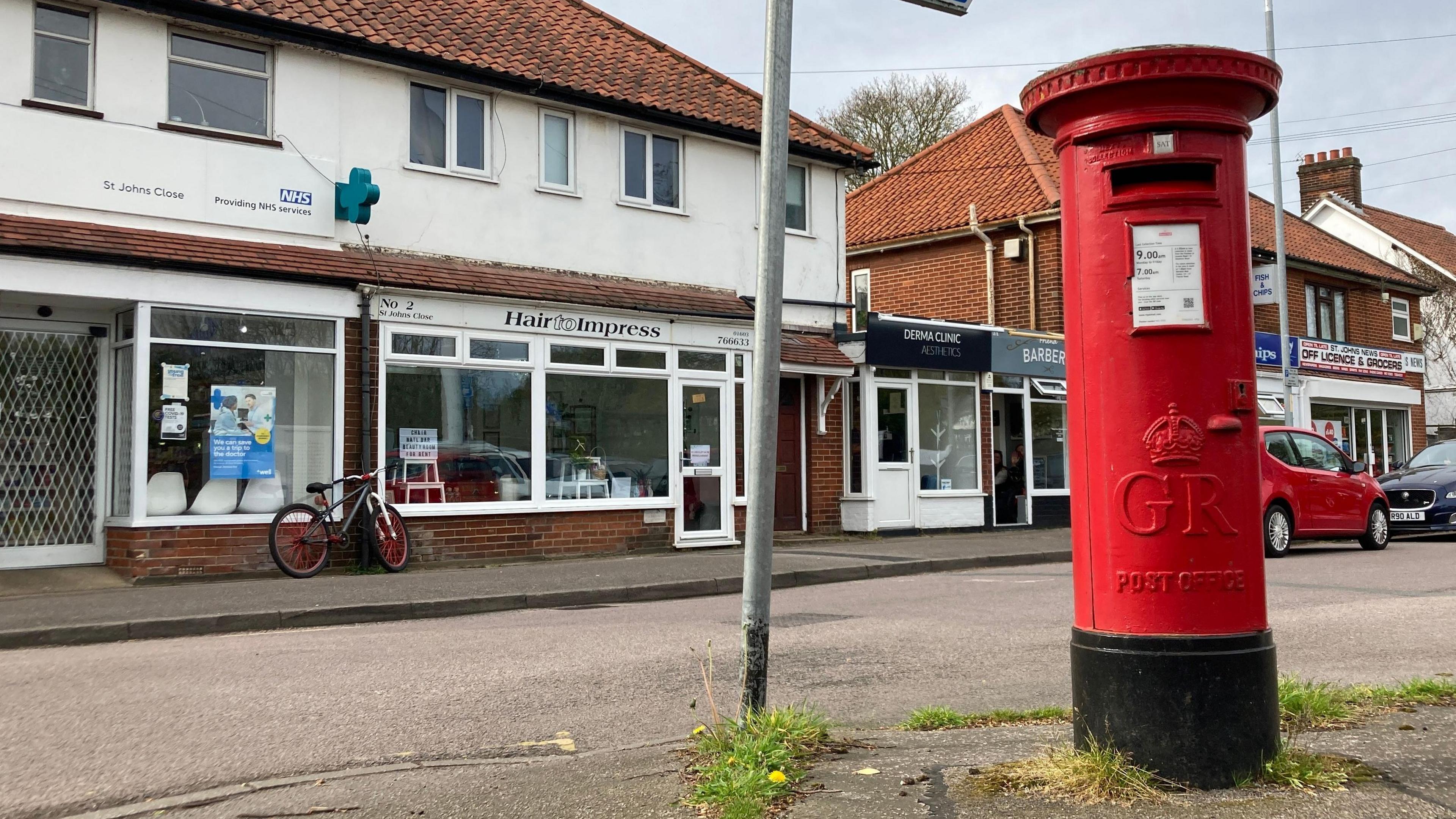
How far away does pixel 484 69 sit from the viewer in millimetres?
15328

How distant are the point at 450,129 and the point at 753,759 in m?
12.6

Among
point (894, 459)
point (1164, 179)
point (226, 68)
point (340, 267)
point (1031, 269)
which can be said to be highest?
point (226, 68)

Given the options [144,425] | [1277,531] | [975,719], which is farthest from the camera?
[1277,531]

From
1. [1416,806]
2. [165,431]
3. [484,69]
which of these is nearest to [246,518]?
[165,431]

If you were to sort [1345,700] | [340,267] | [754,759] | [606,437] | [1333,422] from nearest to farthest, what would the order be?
[754,759], [1345,700], [340,267], [606,437], [1333,422]

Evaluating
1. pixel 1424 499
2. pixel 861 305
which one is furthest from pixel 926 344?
pixel 1424 499

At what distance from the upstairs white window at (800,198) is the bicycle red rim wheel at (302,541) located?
30.7 feet

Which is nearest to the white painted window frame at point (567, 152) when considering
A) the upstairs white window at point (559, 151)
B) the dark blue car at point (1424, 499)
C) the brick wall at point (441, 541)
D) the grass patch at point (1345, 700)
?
the upstairs white window at point (559, 151)

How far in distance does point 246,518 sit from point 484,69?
→ 20.9 ft

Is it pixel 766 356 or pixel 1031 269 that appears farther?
pixel 1031 269

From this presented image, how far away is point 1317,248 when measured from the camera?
33.4m

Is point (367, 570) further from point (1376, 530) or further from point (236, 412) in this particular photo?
point (1376, 530)

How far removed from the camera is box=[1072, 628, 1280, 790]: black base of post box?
4.03 metres

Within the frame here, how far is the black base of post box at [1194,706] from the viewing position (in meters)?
4.03
